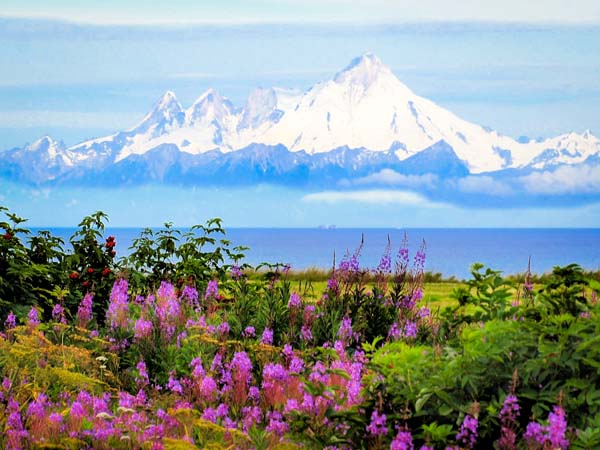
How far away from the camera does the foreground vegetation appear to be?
4602 mm

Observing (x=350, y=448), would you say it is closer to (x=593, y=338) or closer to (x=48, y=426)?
(x=593, y=338)

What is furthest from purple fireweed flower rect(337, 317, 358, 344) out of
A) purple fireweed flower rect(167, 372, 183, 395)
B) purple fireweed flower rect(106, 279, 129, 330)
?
purple fireweed flower rect(106, 279, 129, 330)

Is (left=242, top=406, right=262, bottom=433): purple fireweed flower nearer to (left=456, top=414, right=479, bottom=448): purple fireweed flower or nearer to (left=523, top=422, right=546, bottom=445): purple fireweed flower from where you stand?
(left=456, top=414, right=479, bottom=448): purple fireweed flower

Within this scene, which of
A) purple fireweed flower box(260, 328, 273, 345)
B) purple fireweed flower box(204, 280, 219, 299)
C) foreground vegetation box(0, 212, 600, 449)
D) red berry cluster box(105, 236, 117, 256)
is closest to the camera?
foreground vegetation box(0, 212, 600, 449)

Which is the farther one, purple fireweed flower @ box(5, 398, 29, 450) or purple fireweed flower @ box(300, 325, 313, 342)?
purple fireweed flower @ box(300, 325, 313, 342)

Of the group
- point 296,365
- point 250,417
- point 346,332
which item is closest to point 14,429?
point 250,417

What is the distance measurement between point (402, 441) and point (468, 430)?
42 cm

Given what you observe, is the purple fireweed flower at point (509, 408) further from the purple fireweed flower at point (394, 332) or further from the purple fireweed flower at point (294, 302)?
the purple fireweed flower at point (294, 302)

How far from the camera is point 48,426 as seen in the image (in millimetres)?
5164

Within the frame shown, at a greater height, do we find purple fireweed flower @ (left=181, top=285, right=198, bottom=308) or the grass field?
purple fireweed flower @ (left=181, top=285, right=198, bottom=308)

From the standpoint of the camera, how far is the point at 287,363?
7102 millimetres

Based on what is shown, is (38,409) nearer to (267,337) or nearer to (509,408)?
(267,337)

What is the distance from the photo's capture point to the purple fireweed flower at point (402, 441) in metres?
4.24

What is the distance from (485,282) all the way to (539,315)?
1.04 meters
